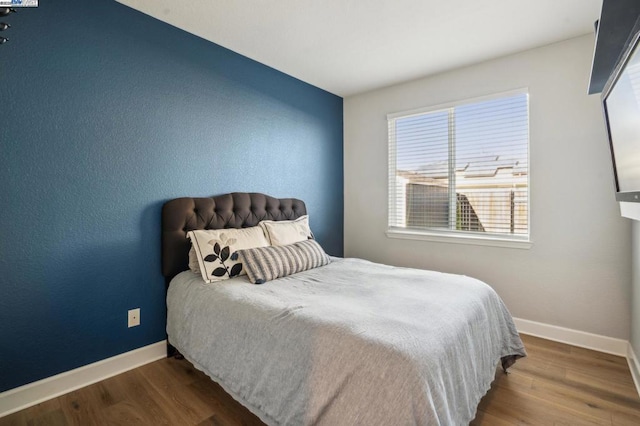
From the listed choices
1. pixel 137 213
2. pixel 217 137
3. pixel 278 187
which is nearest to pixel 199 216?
pixel 137 213

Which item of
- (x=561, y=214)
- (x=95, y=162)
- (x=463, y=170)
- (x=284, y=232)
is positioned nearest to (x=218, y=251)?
(x=284, y=232)

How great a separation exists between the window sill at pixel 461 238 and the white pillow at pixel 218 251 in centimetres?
181

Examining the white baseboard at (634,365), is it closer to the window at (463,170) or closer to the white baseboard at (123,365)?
the white baseboard at (123,365)

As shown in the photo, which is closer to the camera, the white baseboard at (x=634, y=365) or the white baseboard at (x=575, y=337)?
the white baseboard at (x=634, y=365)

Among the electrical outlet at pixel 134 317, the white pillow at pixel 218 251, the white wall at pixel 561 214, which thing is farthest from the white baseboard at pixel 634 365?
the electrical outlet at pixel 134 317

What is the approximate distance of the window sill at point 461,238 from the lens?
9.24 ft

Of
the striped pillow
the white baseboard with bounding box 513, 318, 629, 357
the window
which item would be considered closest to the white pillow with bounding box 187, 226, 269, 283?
the striped pillow

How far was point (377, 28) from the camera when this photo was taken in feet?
7.86

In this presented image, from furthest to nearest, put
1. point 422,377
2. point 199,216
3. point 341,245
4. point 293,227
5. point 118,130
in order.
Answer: point 341,245 < point 293,227 < point 199,216 < point 118,130 < point 422,377

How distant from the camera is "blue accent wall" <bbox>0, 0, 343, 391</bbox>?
70.2 inches

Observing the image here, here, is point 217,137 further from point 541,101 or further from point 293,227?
point 541,101

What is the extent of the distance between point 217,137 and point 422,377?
2.38 m

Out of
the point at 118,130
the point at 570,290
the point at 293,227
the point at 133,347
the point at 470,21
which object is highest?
the point at 470,21

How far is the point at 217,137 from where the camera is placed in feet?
8.94
